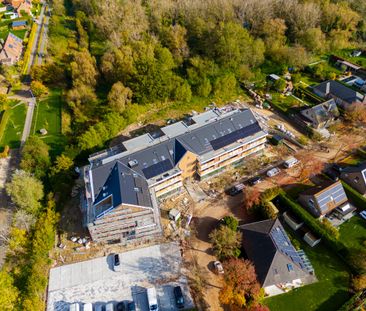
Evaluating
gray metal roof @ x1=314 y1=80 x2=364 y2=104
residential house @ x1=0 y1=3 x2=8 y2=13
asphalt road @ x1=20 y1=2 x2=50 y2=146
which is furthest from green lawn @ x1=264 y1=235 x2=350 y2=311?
residential house @ x1=0 y1=3 x2=8 y2=13

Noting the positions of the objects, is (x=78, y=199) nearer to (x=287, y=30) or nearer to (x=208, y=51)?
(x=208, y=51)

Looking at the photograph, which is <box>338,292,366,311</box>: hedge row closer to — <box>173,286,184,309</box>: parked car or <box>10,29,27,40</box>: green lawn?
<box>173,286,184,309</box>: parked car

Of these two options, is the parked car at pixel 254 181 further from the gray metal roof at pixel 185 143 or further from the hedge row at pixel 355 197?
the hedge row at pixel 355 197

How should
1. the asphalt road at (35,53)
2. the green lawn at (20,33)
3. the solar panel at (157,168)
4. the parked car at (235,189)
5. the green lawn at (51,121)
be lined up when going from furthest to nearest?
the green lawn at (20,33) < the asphalt road at (35,53) < the green lawn at (51,121) < the parked car at (235,189) < the solar panel at (157,168)

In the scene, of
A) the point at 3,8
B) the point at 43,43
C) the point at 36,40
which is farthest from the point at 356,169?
the point at 3,8

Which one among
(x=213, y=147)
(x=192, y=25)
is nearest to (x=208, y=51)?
(x=192, y=25)

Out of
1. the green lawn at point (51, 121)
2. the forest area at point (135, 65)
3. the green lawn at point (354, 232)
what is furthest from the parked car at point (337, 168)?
the green lawn at point (51, 121)

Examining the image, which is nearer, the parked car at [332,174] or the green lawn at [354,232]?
the green lawn at [354,232]

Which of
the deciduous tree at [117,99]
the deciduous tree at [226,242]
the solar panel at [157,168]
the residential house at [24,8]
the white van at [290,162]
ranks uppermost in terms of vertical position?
the residential house at [24,8]
